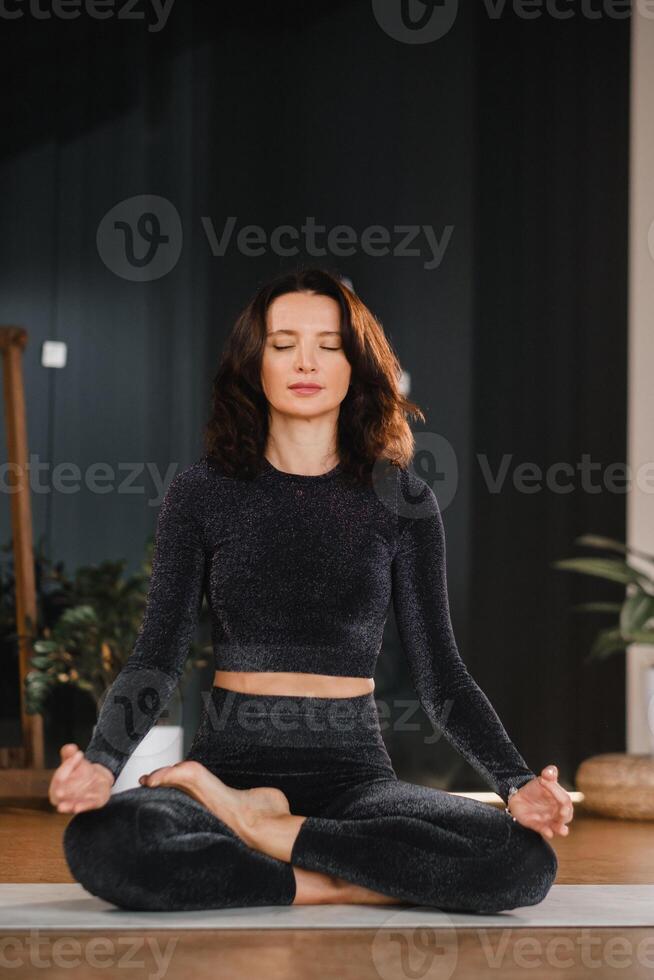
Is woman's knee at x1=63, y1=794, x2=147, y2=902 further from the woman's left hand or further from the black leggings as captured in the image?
the woman's left hand

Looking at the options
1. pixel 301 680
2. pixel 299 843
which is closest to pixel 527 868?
pixel 299 843

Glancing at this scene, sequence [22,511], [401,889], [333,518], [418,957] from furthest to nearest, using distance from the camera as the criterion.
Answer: [22,511], [333,518], [401,889], [418,957]

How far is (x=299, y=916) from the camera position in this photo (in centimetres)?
154

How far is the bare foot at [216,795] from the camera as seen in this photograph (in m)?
1.60

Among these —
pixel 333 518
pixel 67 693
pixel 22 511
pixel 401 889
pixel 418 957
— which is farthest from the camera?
pixel 67 693

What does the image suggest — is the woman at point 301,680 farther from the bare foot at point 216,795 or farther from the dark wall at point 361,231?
the dark wall at point 361,231

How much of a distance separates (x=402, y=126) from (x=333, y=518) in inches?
88.4

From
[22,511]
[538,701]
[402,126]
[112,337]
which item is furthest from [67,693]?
[402,126]

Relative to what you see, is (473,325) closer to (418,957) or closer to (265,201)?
(265,201)

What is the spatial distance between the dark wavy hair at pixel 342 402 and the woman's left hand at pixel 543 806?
532 mm

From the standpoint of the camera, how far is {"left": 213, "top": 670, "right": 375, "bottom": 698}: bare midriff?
174 cm

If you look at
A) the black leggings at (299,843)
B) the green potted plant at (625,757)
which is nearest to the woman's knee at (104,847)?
the black leggings at (299,843)

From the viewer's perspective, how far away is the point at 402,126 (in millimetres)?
3752

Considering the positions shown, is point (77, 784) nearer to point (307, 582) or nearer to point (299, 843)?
point (299, 843)
